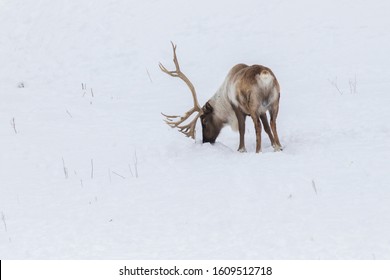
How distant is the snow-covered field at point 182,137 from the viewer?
5332 millimetres

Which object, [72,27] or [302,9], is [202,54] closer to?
[302,9]

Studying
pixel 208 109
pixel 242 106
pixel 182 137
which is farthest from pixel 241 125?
pixel 182 137

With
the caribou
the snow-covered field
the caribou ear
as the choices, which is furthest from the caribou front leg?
the caribou ear

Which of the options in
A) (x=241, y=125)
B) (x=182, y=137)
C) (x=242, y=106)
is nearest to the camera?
(x=242, y=106)

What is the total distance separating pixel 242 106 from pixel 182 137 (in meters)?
1.08

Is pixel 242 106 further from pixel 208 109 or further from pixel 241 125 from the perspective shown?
pixel 208 109

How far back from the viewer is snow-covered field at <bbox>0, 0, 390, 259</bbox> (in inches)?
210

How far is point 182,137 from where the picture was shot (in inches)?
347

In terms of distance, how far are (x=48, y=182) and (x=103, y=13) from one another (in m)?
8.52

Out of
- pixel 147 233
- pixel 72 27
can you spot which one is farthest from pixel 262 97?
pixel 72 27

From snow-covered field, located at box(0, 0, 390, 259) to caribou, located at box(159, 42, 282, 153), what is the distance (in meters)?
0.24

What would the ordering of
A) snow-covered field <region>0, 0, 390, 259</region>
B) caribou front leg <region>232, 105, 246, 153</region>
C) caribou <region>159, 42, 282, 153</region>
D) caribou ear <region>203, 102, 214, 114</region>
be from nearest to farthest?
1. snow-covered field <region>0, 0, 390, 259</region>
2. caribou <region>159, 42, 282, 153</region>
3. caribou front leg <region>232, 105, 246, 153</region>
4. caribou ear <region>203, 102, 214, 114</region>

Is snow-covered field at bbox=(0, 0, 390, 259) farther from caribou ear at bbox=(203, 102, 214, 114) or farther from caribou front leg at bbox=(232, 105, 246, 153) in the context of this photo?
caribou ear at bbox=(203, 102, 214, 114)
